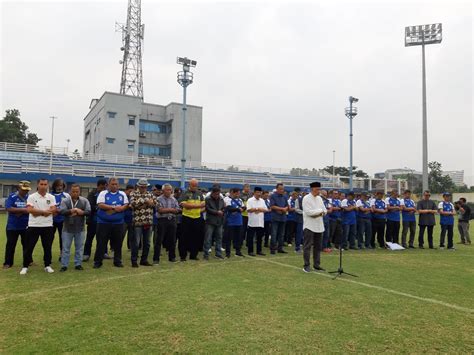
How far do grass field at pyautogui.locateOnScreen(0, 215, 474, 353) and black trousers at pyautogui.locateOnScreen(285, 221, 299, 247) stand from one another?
4.01 m

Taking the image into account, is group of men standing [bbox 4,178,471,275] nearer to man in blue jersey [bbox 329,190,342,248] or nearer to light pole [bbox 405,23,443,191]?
man in blue jersey [bbox 329,190,342,248]

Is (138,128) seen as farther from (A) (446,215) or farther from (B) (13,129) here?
(A) (446,215)

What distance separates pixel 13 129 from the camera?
54812 mm

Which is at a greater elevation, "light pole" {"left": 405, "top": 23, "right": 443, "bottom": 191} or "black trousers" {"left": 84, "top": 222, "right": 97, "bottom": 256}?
"light pole" {"left": 405, "top": 23, "right": 443, "bottom": 191}

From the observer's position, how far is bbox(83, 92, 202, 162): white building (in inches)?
1875

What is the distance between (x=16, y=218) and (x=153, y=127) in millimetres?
48431

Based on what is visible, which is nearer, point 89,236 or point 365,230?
point 89,236

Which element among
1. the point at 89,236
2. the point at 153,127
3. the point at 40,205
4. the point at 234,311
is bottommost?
the point at 234,311

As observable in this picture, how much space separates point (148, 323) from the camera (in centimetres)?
449

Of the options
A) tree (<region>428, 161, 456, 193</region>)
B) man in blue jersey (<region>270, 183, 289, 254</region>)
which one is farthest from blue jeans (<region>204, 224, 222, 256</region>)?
tree (<region>428, 161, 456, 193</region>)

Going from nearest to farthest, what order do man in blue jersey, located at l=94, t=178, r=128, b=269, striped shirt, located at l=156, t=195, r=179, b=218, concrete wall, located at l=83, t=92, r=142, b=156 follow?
1. man in blue jersey, located at l=94, t=178, r=128, b=269
2. striped shirt, located at l=156, t=195, r=179, b=218
3. concrete wall, located at l=83, t=92, r=142, b=156

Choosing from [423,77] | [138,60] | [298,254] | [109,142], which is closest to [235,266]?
[298,254]

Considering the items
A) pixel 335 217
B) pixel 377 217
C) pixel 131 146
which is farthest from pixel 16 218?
pixel 131 146

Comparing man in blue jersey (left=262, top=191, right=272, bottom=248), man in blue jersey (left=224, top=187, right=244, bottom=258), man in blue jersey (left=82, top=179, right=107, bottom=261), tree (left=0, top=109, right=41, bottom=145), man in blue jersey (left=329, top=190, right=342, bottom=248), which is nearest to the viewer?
man in blue jersey (left=82, top=179, right=107, bottom=261)
